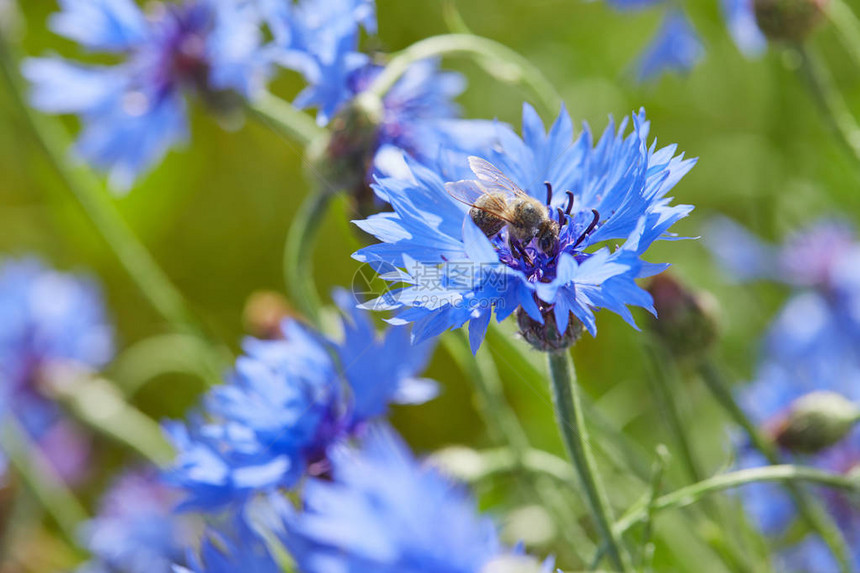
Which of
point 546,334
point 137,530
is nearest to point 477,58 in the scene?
point 546,334

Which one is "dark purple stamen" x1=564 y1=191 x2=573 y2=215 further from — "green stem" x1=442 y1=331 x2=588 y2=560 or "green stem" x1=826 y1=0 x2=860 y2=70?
"green stem" x1=826 y1=0 x2=860 y2=70

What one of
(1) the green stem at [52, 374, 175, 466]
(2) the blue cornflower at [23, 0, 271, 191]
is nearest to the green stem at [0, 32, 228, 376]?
(2) the blue cornflower at [23, 0, 271, 191]

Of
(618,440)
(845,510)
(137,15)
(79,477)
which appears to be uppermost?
(137,15)

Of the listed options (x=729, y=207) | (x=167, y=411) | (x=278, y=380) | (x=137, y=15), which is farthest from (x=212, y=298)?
(x=278, y=380)

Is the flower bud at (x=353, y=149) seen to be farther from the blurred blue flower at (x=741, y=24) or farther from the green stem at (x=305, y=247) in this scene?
the blurred blue flower at (x=741, y=24)

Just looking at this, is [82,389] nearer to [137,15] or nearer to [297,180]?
[137,15]
